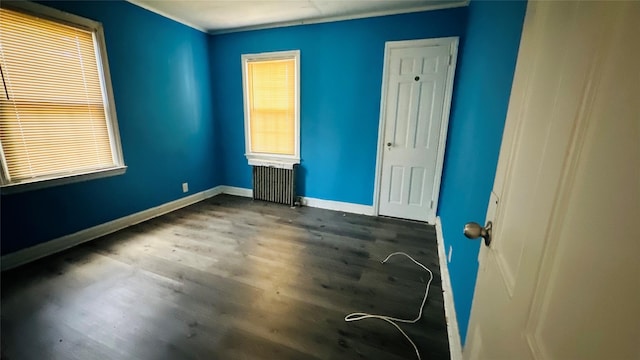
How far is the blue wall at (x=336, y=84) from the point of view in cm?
301

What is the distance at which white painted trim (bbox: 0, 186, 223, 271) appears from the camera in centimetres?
222

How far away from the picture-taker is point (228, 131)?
415cm

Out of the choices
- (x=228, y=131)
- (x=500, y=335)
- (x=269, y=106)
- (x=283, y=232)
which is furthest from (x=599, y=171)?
(x=228, y=131)

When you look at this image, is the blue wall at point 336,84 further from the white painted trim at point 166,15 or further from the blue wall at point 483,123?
the blue wall at point 483,123

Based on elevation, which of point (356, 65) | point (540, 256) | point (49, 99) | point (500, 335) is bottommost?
point (500, 335)

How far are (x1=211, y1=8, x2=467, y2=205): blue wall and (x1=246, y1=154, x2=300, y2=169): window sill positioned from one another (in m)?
0.18

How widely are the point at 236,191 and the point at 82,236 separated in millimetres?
2028

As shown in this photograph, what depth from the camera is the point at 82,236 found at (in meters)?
2.64

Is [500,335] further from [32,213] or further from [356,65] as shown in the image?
[32,213]

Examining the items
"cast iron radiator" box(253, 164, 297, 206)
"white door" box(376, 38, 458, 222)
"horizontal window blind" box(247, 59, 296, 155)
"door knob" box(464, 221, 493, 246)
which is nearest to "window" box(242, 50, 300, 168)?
"horizontal window blind" box(247, 59, 296, 155)

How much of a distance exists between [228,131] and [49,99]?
81.8 inches

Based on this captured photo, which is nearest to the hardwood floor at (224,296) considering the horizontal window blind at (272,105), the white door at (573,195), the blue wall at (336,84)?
the blue wall at (336,84)

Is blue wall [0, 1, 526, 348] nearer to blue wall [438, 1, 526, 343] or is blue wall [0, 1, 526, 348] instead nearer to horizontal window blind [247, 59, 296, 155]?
blue wall [438, 1, 526, 343]

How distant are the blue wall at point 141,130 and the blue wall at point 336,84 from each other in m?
0.52
